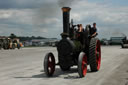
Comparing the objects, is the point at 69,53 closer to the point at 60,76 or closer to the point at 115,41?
the point at 60,76

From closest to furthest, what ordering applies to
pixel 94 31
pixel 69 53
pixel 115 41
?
pixel 69 53, pixel 94 31, pixel 115 41

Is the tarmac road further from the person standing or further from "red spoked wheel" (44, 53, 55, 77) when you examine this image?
the person standing

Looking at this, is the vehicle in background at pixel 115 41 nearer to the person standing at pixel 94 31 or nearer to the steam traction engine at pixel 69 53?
the person standing at pixel 94 31

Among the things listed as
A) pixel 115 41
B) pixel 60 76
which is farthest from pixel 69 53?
pixel 115 41

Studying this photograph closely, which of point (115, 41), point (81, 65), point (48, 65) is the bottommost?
point (115, 41)

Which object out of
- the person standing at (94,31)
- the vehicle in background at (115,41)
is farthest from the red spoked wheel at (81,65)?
the vehicle in background at (115,41)

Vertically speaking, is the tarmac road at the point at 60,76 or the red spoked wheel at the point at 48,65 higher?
the red spoked wheel at the point at 48,65

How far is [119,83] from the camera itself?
6.17 meters

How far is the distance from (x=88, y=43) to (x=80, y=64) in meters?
1.88

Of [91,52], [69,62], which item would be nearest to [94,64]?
[91,52]

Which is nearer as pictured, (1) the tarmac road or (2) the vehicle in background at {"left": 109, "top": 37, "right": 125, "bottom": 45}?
(1) the tarmac road

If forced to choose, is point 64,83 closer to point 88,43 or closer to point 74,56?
point 74,56

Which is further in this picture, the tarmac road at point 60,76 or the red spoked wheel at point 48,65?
the red spoked wheel at point 48,65

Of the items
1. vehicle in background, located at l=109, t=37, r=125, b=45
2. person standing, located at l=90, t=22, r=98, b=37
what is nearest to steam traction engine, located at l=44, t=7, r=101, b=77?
person standing, located at l=90, t=22, r=98, b=37
